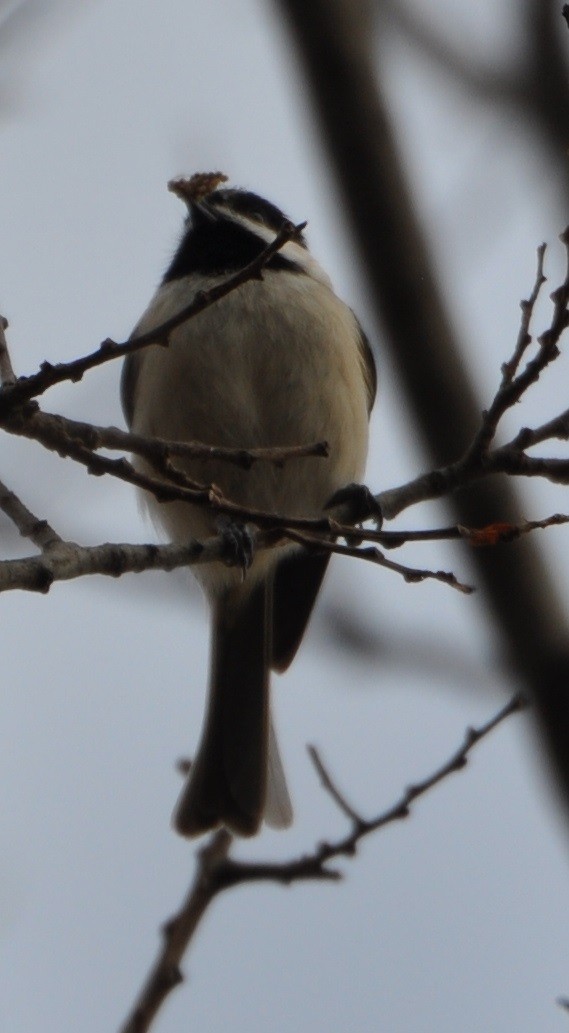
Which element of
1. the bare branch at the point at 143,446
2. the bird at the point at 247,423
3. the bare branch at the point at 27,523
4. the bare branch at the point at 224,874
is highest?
the bird at the point at 247,423

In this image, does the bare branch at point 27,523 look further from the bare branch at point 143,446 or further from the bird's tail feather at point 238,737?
the bird's tail feather at point 238,737

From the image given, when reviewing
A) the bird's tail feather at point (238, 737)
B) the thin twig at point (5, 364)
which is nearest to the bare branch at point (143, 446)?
the thin twig at point (5, 364)

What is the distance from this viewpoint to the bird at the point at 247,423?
12.0 feet

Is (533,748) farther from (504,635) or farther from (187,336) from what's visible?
(187,336)

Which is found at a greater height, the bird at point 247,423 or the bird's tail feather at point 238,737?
the bird at point 247,423

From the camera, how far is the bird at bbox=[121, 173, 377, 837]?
3.65 m

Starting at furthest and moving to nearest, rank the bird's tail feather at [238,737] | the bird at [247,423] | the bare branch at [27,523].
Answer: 1. the bird's tail feather at [238,737]
2. the bird at [247,423]
3. the bare branch at [27,523]

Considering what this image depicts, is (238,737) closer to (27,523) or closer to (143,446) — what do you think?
(27,523)

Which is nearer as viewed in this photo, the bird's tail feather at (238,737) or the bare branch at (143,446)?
the bare branch at (143,446)

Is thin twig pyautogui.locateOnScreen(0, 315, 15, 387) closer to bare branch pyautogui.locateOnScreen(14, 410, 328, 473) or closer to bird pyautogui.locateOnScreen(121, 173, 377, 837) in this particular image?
bare branch pyautogui.locateOnScreen(14, 410, 328, 473)

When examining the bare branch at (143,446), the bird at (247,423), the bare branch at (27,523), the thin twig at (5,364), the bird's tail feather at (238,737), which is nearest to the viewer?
the bare branch at (143,446)

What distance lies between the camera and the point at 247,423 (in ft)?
11.9

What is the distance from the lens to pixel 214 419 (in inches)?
143

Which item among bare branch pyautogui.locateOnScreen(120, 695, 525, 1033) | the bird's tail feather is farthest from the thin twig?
the bird's tail feather
